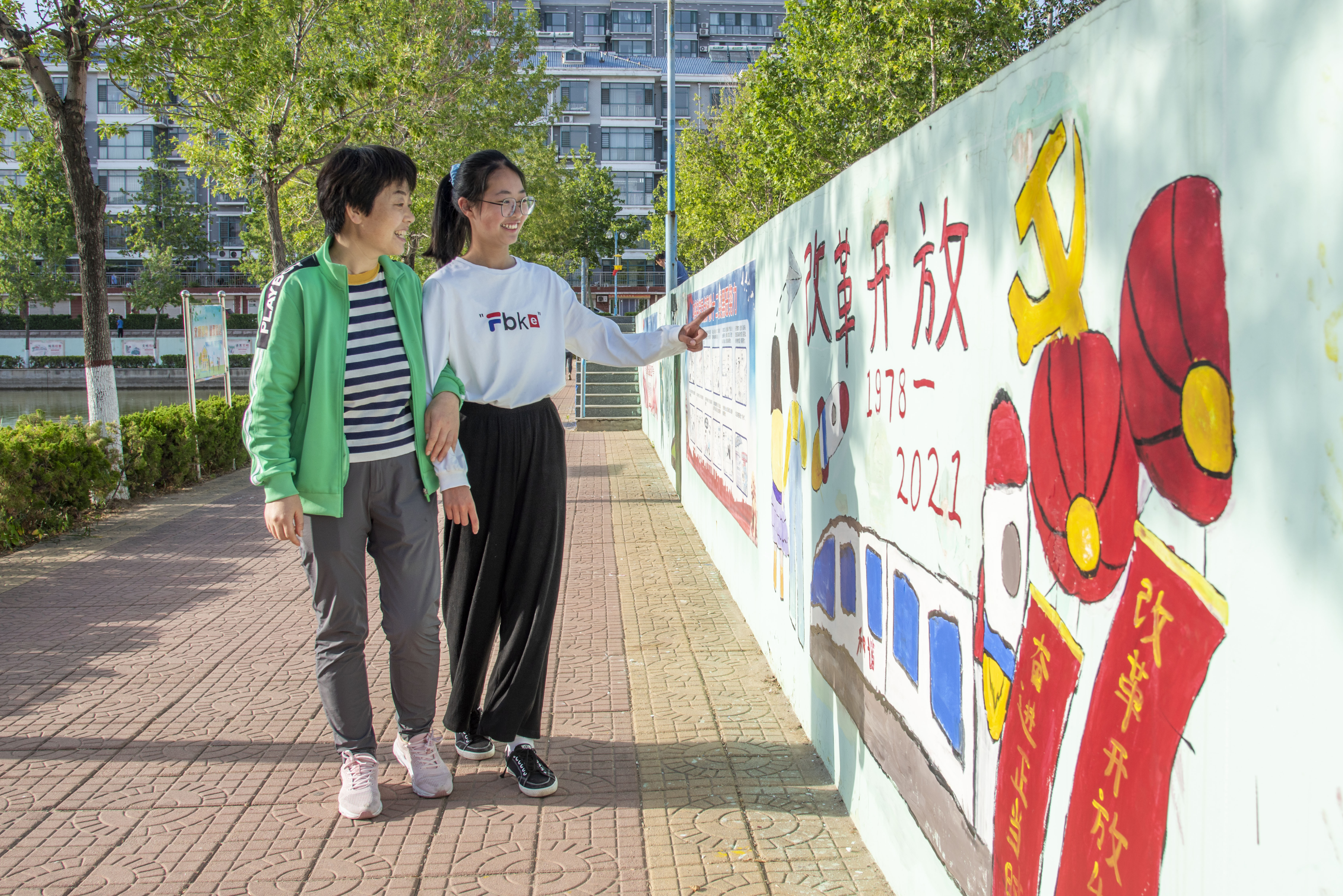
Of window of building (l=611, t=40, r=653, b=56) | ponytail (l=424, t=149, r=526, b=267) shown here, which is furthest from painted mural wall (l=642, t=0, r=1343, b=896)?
window of building (l=611, t=40, r=653, b=56)

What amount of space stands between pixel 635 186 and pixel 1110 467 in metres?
74.2

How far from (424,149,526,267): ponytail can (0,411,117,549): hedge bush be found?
A: 626cm

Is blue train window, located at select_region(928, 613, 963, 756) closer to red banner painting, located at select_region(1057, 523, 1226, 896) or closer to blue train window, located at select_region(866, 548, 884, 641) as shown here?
blue train window, located at select_region(866, 548, 884, 641)

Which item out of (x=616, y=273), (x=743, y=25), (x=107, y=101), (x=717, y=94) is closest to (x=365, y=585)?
(x=717, y=94)

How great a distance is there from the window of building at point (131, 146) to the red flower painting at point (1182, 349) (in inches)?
2905

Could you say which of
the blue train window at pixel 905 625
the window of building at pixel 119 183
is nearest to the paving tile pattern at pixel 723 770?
the blue train window at pixel 905 625

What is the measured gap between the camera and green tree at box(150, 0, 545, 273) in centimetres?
1308

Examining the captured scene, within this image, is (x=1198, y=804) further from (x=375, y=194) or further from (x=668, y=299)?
(x=668, y=299)

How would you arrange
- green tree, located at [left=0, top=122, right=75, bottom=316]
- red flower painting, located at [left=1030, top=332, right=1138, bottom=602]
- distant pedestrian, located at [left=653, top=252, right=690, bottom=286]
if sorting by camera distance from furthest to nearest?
green tree, located at [left=0, top=122, right=75, bottom=316] < distant pedestrian, located at [left=653, top=252, right=690, bottom=286] < red flower painting, located at [left=1030, top=332, right=1138, bottom=602]

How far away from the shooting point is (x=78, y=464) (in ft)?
30.4

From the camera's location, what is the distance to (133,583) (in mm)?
7102

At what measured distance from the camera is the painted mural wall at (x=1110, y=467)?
4.09 ft

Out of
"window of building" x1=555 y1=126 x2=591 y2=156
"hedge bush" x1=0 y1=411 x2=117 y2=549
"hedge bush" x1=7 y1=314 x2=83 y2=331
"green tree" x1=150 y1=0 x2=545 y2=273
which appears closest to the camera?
"hedge bush" x1=0 y1=411 x2=117 y2=549

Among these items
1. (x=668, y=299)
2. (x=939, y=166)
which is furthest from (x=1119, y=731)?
(x=668, y=299)
